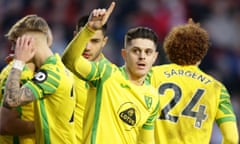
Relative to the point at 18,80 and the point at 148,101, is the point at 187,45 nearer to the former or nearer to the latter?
the point at 148,101

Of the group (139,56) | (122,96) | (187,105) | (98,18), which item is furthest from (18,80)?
(187,105)

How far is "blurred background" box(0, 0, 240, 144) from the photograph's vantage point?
1634 centimetres

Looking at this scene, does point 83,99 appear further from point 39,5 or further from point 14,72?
point 39,5

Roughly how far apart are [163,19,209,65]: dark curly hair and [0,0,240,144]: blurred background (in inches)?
243

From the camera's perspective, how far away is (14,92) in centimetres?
774

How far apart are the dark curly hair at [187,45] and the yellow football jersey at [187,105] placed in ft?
0.31

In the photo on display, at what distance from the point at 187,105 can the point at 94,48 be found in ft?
3.31

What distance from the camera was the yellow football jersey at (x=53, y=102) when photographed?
7.94 meters

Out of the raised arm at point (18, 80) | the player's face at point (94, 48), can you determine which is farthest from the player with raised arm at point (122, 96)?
the player's face at point (94, 48)

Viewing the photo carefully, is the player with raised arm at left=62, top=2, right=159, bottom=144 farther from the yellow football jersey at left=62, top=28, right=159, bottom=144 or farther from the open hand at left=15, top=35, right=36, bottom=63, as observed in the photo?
the open hand at left=15, top=35, right=36, bottom=63

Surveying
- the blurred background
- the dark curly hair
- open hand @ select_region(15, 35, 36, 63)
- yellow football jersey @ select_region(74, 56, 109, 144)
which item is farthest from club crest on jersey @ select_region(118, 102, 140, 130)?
the blurred background

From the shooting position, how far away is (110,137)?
334 inches

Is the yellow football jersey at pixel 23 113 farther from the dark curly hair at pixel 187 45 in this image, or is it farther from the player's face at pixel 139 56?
the dark curly hair at pixel 187 45

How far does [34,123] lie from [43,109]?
314mm
